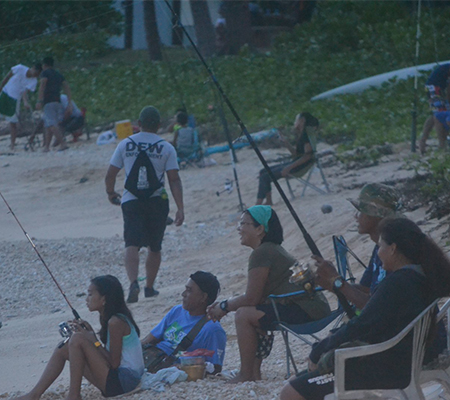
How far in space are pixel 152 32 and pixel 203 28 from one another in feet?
4.98

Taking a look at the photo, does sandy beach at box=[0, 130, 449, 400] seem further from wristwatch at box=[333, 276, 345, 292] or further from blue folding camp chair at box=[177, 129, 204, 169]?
wristwatch at box=[333, 276, 345, 292]

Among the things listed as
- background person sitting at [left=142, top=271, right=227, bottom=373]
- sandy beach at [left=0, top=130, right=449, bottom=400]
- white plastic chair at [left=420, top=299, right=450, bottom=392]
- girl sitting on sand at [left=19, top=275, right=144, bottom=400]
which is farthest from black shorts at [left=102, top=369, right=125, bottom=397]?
white plastic chair at [left=420, top=299, right=450, bottom=392]

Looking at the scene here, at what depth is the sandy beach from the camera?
5.40 m

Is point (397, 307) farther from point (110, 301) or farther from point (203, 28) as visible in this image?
point (203, 28)

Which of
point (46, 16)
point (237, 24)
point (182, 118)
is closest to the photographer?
point (182, 118)

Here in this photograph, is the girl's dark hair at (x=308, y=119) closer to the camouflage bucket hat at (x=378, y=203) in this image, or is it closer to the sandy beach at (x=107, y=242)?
the sandy beach at (x=107, y=242)

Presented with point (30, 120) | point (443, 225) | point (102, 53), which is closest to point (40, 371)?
point (443, 225)

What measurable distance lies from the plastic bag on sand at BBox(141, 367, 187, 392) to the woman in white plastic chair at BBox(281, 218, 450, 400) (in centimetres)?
119

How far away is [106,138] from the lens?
15.5m

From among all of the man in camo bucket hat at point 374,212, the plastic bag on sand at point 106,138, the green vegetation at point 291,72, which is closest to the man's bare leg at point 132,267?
the man in camo bucket hat at point 374,212

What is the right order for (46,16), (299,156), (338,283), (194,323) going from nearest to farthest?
(338,283) < (194,323) < (299,156) < (46,16)

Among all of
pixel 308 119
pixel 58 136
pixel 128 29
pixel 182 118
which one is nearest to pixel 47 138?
pixel 58 136

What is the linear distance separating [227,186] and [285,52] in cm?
998

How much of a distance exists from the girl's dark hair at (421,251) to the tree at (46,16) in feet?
68.2
